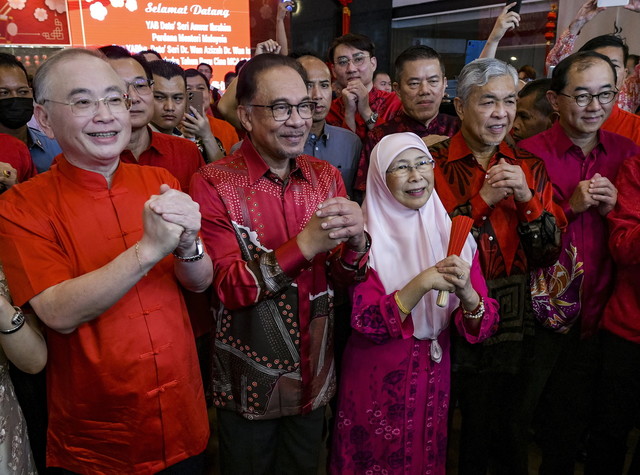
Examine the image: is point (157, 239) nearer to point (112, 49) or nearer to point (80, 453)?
point (80, 453)

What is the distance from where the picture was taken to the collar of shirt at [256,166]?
148 cm

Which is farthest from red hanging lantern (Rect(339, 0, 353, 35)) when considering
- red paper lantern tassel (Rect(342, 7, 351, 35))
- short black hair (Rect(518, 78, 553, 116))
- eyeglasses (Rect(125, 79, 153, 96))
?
eyeglasses (Rect(125, 79, 153, 96))

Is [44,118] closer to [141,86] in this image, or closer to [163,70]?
[141,86]

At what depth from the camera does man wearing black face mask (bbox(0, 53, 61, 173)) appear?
208cm

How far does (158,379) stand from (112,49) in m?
1.38

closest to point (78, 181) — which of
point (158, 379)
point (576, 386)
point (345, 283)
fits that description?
point (158, 379)

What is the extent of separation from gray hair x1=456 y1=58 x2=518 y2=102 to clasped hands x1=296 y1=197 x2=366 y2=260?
2.58ft

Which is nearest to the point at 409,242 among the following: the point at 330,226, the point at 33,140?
the point at 330,226

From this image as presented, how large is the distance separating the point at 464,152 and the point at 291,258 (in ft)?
2.76

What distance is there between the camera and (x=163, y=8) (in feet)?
19.1

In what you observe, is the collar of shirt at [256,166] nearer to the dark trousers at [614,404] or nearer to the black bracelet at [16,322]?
the black bracelet at [16,322]

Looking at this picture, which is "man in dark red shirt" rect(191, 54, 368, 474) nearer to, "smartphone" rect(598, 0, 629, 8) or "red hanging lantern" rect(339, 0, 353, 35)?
"smartphone" rect(598, 0, 629, 8)

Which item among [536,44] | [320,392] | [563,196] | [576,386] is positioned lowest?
[576,386]

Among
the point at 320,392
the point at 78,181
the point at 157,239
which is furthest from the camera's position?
the point at 320,392
